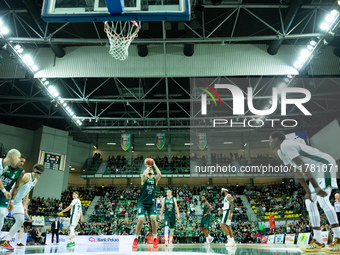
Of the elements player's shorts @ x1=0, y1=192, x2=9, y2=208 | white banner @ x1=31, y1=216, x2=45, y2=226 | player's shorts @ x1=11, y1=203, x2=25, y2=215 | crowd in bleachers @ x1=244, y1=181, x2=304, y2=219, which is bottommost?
white banner @ x1=31, y1=216, x2=45, y2=226

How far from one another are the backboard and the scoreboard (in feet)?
81.5

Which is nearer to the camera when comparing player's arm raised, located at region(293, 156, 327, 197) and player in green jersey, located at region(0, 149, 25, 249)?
player's arm raised, located at region(293, 156, 327, 197)

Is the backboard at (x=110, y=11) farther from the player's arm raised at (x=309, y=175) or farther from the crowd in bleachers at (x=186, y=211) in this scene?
the crowd in bleachers at (x=186, y=211)

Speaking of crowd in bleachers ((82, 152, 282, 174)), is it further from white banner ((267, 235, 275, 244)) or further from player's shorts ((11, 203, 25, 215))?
player's shorts ((11, 203, 25, 215))

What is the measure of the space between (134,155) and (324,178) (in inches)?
1492

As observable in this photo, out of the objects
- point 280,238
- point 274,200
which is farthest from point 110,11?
point 274,200

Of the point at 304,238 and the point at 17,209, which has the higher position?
the point at 17,209

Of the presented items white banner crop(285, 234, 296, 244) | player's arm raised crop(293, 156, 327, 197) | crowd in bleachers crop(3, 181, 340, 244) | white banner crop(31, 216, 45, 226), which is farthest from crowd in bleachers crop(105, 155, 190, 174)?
player's arm raised crop(293, 156, 327, 197)

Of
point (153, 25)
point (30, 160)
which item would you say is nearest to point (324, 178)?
point (153, 25)

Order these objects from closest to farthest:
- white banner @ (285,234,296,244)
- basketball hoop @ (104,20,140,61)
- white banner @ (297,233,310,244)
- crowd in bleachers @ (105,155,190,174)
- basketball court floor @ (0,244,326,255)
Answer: basketball court floor @ (0,244,326,255) → basketball hoop @ (104,20,140,61) → white banner @ (297,233,310,244) → white banner @ (285,234,296,244) → crowd in bleachers @ (105,155,190,174)

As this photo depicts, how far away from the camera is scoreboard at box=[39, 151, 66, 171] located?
30422 millimetres

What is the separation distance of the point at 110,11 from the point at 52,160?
87.1ft

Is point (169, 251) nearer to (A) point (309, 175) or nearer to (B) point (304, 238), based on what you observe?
(A) point (309, 175)

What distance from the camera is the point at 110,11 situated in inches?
315
